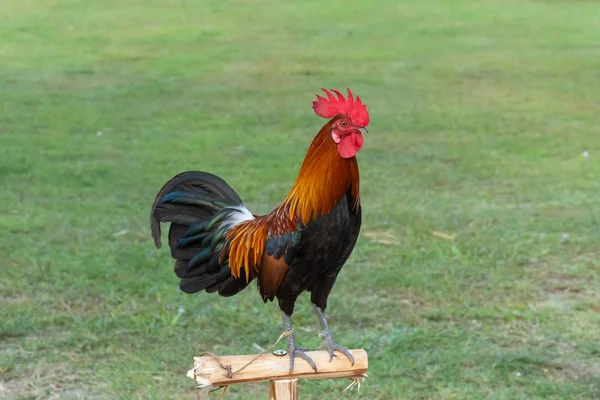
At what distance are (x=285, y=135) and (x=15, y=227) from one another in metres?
3.38

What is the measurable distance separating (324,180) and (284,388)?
2.34 ft

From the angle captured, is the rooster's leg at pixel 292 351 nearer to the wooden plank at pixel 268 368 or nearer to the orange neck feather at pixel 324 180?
the wooden plank at pixel 268 368

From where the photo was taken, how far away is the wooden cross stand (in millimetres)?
2766

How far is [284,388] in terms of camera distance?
112 inches

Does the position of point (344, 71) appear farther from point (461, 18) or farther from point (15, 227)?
point (15, 227)

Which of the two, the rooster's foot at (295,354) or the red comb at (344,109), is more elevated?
the red comb at (344,109)

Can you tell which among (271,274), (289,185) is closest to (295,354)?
(271,274)

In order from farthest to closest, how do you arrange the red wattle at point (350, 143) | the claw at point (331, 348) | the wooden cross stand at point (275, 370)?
the claw at point (331, 348) → the wooden cross stand at point (275, 370) → the red wattle at point (350, 143)

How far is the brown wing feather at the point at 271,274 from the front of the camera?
9.11 ft

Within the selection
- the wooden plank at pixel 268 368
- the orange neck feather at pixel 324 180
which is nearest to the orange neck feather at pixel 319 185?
the orange neck feather at pixel 324 180

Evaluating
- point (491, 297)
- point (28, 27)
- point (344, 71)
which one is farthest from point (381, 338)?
point (28, 27)

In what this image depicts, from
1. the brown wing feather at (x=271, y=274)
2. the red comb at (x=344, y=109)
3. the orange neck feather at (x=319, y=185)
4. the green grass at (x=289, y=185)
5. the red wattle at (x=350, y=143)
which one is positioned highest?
the red comb at (x=344, y=109)

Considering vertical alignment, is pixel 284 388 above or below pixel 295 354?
below

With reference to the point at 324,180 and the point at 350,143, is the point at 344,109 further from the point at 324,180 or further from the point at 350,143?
the point at 324,180
